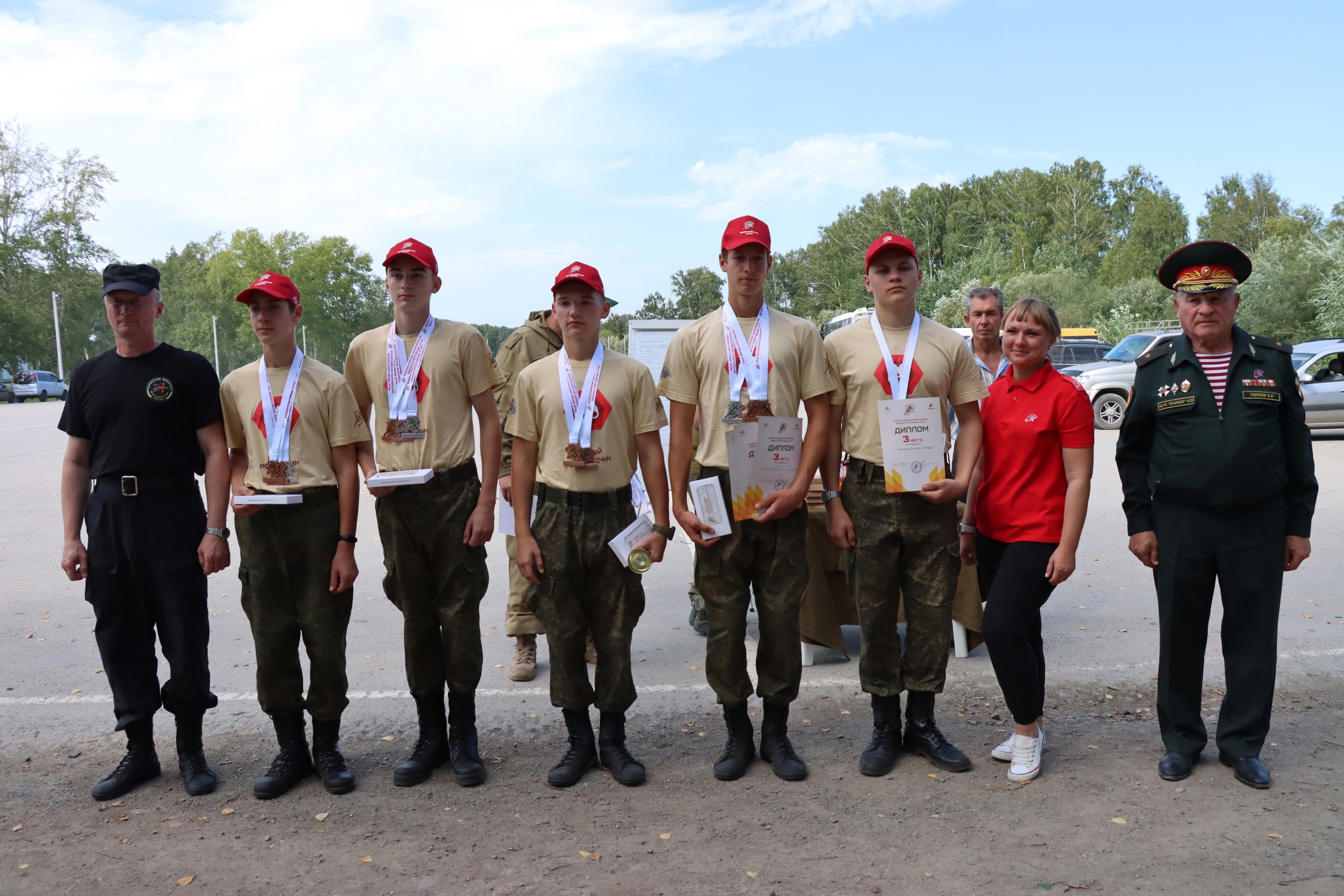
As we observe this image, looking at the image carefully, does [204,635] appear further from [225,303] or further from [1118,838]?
[225,303]

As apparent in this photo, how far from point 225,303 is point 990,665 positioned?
77785 mm

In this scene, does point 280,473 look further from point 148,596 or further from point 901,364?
point 901,364

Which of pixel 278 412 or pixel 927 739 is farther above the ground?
pixel 278 412

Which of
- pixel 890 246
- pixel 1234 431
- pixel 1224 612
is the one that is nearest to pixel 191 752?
pixel 890 246

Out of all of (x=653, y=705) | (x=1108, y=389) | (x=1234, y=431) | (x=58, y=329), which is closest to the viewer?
(x=1234, y=431)

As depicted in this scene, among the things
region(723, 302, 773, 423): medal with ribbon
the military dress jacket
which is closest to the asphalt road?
the military dress jacket

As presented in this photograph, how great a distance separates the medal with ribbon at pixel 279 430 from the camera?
13.4ft

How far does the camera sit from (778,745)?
4.29 metres

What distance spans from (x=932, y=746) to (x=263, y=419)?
3288mm

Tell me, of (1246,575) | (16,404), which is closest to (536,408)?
(1246,575)

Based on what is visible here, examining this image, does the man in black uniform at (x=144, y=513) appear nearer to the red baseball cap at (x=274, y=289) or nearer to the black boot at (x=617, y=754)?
the red baseball cap at (x=274, y=289)

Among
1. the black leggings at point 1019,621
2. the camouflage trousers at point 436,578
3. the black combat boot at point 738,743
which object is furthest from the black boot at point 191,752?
the black leggings at point 1019,621

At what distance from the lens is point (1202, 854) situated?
3.42 m

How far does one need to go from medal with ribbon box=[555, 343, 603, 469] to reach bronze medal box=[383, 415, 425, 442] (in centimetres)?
Result: 64
